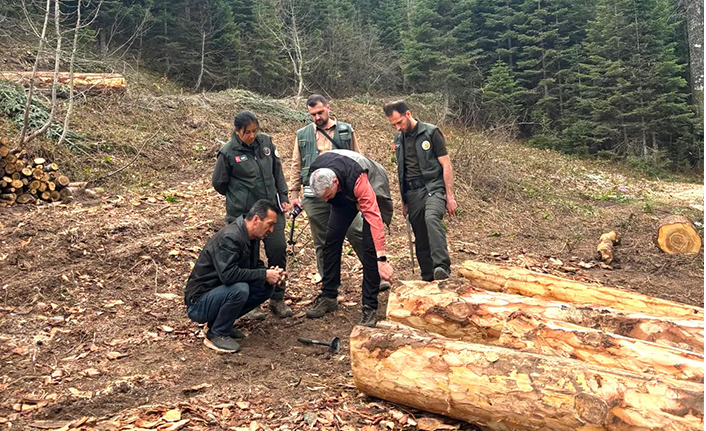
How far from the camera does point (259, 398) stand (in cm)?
349

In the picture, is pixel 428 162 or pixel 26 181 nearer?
pixel 428 162

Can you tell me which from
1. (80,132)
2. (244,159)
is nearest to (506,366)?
(244,159)

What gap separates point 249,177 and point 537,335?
2830mm

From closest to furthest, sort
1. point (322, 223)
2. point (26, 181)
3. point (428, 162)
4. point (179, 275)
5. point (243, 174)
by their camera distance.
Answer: point (243, 174) < point (428, 162) < point (322, 223) < point (179, 275) < point (26, 181)

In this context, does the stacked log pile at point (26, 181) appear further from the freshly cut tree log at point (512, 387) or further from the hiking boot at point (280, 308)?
the freshly cut tree log at point (512, 387)

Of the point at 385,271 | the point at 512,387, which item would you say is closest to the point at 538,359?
the point at 512,387

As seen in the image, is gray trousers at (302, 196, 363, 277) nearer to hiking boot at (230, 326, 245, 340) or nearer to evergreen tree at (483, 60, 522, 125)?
hiking boot at (230, 326, 245, 340)

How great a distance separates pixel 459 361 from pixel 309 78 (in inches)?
976

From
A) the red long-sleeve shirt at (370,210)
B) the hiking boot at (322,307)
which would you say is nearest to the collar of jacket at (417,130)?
the red long-sleeve shirt at (370,210)

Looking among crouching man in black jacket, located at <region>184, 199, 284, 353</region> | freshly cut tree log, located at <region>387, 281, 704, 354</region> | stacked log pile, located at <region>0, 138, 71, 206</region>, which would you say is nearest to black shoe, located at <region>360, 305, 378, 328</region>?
freshly cut tree log, located at <region>387, 281, 704, 354</region>

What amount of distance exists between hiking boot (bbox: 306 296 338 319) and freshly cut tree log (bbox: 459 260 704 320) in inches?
50.2

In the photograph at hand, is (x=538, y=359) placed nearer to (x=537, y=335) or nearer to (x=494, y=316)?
(x=537, y=335)

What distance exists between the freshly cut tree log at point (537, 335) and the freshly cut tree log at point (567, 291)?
0.86 meters

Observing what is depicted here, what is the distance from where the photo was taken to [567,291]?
14.3ft
